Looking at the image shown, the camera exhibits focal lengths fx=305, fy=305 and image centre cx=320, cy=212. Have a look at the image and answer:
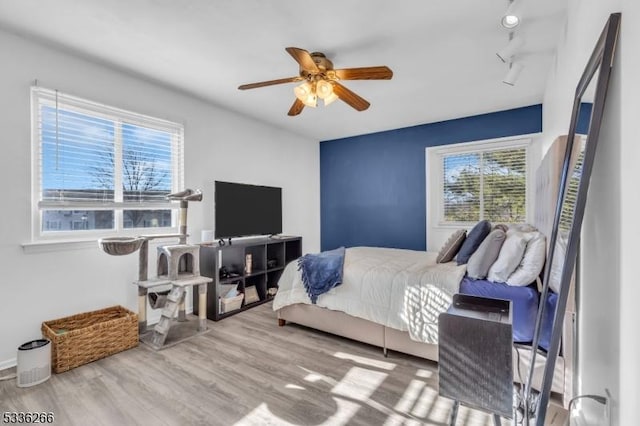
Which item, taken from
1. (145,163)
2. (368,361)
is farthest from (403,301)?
(145,163)

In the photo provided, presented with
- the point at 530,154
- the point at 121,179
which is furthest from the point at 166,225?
the point at 530,154

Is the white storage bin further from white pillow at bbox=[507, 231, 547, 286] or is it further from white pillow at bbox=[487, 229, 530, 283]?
white pillow at bbox=[507, 231, 547, 286]

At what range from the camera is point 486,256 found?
2324 millimetres

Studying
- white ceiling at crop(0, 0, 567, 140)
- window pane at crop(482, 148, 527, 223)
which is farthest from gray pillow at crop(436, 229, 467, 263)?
window pane at crop(482, 148, 527, 223)

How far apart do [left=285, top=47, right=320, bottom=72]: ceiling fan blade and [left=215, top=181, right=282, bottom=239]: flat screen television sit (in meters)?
1.96

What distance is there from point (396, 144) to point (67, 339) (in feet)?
15.4

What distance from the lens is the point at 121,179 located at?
120 inches

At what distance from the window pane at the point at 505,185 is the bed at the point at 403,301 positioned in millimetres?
1575

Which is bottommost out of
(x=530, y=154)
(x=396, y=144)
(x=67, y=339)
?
(x=67, y=339)

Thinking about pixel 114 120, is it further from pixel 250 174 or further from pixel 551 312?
pixel 551 312

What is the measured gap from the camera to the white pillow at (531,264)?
2.11 metres

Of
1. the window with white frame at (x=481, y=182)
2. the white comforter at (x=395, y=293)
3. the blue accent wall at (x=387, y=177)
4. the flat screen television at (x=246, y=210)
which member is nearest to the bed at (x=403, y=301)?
the white comforter at (x=395, y=293)

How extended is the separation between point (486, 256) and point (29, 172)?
368 cm

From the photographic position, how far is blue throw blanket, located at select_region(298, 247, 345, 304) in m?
2.85
